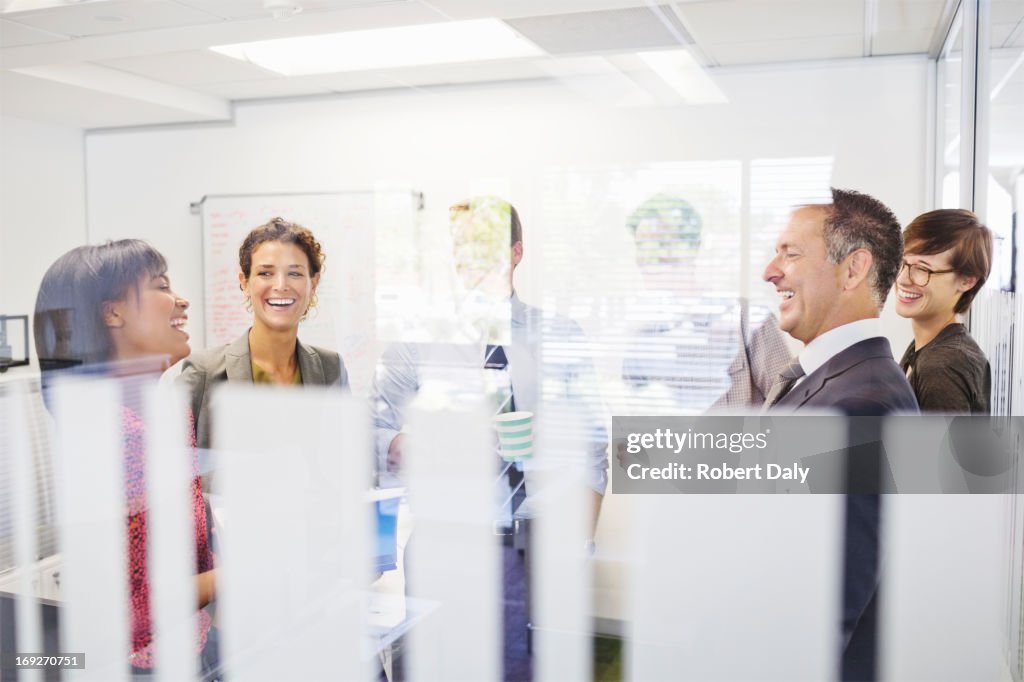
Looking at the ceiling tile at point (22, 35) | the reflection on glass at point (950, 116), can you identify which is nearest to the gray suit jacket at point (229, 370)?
the ceiling tile at point (22, 35)

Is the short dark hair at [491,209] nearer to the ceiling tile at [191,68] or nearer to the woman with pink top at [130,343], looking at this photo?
the ceiling tile at [191,68]

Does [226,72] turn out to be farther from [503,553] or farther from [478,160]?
[503,553]

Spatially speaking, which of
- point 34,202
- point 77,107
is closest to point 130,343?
point 34,202

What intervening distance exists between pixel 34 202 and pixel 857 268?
2093 mm

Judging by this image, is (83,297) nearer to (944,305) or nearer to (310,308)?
(310,308)

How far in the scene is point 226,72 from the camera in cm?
212

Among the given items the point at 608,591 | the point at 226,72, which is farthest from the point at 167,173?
the point at 608,591

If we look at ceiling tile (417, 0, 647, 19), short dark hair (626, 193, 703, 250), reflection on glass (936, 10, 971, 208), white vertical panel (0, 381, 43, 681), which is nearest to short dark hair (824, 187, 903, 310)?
reflection on glass (936, 10, 971, 208)

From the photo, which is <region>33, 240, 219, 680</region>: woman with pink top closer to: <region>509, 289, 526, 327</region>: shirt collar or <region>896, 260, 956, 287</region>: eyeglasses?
<region>509, 289, 526, 327</region>: shirt collar

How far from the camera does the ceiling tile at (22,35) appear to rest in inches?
86.7

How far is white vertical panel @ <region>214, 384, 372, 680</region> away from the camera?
216 cm

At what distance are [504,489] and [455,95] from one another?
936 millimetres

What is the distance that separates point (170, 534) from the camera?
90.0 inches

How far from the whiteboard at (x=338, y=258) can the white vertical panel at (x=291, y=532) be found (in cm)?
15
